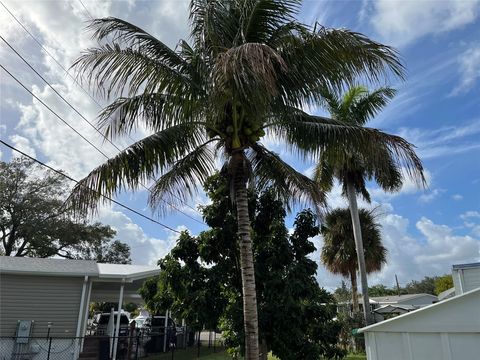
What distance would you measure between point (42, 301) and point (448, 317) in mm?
13513

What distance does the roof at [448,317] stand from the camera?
4012 millimetres

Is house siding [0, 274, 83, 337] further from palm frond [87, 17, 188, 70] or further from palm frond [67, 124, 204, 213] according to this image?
palm frond [87, 17, 188, 70]

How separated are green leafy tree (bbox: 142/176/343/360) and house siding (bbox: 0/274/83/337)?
5.09 meters

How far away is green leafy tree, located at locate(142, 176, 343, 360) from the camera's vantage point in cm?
902

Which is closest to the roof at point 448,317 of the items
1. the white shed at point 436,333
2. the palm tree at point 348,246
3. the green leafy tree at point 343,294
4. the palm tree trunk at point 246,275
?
the white shed at point 436,333

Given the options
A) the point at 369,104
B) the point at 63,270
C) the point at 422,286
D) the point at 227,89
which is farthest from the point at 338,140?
Answer: the point at 422,286

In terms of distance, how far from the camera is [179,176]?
A: 28.4 ft

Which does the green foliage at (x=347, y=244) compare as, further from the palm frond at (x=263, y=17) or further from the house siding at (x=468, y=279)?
the palm frond at (x=263, y=17)

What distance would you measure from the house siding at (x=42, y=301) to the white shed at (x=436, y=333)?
39.9ft

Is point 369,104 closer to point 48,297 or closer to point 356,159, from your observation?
point 356,159

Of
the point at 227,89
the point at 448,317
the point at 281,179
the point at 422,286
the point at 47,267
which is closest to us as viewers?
the point at 448,317

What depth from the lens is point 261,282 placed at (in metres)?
9.51

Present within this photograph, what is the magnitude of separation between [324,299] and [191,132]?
5.23 m

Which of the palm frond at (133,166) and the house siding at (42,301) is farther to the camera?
the house siding at (42,301)
